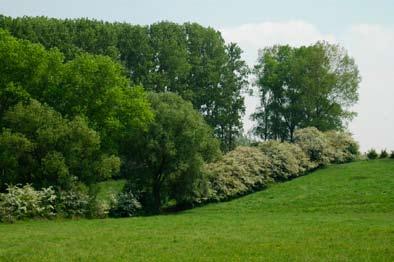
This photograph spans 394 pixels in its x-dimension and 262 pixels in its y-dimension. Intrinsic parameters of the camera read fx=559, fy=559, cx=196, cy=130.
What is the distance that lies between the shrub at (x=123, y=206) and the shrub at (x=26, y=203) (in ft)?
18.4

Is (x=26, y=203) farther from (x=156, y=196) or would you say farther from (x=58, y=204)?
(x=156, y=196)

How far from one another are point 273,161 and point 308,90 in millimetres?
22109

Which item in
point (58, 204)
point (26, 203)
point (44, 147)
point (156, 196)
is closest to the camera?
point (26, 203)

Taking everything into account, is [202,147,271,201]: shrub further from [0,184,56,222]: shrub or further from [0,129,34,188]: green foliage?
[0,129,34,188]: green foliage

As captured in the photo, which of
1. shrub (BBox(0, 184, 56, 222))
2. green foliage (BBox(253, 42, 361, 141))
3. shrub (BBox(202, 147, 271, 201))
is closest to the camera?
shrub (BBox(0, 184, 56, 222))

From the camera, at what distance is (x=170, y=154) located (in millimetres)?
41938

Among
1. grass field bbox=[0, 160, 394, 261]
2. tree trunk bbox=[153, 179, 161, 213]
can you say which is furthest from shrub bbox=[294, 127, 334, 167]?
grass field bbox=[0, 160, 394, 261]

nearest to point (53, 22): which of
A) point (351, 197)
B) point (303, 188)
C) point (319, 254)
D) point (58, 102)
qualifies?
point (58, 102)

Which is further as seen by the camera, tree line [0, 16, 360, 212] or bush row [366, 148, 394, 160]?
bush row [366, 148, 394, 160]

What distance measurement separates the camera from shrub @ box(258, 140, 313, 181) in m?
54.6

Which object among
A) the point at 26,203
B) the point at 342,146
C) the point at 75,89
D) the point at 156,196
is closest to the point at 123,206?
the point at 156,196

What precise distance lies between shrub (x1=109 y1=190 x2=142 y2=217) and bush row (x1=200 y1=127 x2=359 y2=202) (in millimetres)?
6468

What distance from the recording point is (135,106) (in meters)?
44.3

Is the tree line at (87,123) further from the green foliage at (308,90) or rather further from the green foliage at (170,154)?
the green foliage at (308,90)
